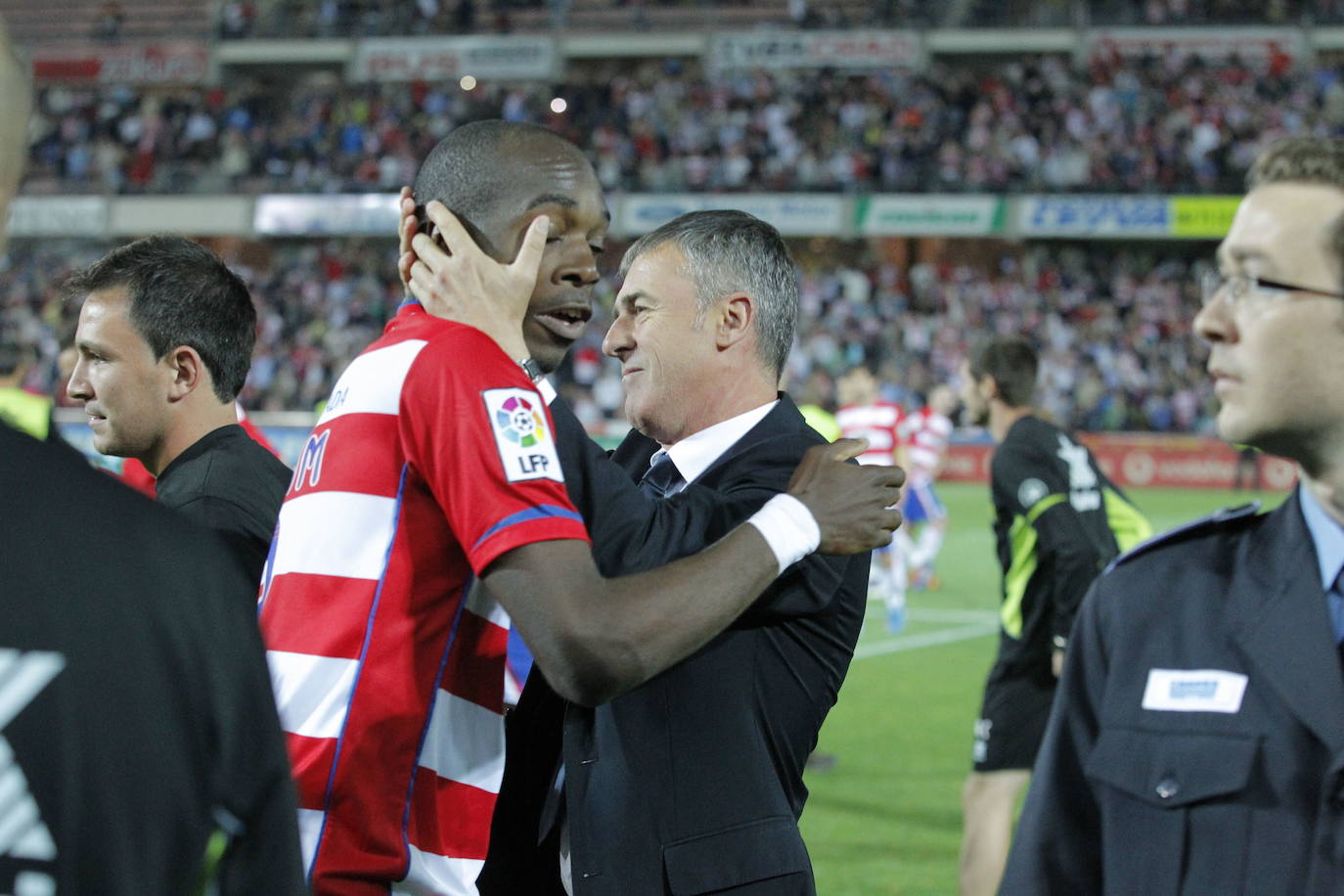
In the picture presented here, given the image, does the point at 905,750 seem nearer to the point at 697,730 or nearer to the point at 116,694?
the point at 697,730

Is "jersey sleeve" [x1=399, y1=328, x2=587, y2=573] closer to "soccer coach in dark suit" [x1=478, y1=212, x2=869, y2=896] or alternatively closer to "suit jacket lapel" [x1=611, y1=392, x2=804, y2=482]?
"soccer coach in dark suit" [x1=478, y1=212, x2=869, y2=896]

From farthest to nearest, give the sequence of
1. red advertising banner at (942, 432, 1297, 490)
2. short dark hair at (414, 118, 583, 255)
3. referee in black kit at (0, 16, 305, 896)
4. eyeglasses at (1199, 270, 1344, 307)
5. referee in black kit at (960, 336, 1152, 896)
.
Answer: red advertising banner at (942, 432, 1297, 490) < referee in black kit at (960, 336, 1152, 896) < short dark hair at (414, 118, 583, 255) < eyeglasses at (1199, 270, 1344, 307) < referee in black kit at (0, 16, 305, 896)

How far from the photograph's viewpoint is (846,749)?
8891 mm

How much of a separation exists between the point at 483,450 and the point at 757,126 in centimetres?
3595

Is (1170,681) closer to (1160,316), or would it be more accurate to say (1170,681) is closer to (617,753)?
(617,753)

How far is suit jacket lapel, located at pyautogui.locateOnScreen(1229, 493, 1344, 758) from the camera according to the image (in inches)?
67.9

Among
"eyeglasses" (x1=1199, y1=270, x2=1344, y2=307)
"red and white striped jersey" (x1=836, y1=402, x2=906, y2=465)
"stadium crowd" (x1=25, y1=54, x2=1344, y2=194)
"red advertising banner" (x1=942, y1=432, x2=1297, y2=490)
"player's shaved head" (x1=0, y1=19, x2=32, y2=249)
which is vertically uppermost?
"stadium crowd" (x1=25, y1=54, x2=1344, y2=194)

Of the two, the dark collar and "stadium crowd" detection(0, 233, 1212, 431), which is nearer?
the dark collar

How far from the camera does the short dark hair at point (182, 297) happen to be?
132 inches

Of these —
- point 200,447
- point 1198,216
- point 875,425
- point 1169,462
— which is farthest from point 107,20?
point 200,447

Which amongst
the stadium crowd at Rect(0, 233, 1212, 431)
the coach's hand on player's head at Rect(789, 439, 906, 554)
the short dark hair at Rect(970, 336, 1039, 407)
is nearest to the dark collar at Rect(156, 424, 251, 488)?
the coach's hand on player's head at Rect(789, 439, 906, 554)

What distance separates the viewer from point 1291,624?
1788mm

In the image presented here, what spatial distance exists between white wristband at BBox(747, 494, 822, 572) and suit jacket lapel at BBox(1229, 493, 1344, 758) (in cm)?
73

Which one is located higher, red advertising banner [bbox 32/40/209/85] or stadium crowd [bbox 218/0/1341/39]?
stadium crowd [bbox 218/0/1341/39]
